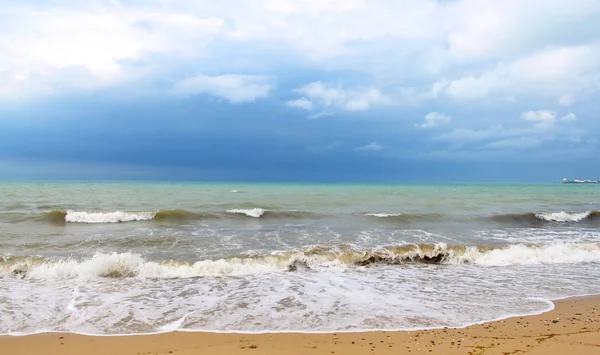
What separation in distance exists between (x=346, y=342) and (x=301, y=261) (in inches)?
238

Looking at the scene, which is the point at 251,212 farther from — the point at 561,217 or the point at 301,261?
the point at 561,217

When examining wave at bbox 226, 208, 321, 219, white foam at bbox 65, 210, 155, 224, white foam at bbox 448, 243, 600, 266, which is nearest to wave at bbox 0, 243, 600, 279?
white foam at bbox 448, 243, 600, 266

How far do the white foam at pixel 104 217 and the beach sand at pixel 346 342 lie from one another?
54.2 ft

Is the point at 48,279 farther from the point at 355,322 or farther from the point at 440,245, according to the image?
the point at 440,245

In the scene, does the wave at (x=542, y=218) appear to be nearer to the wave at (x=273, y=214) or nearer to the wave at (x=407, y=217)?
the wave at (x=407, y=217)

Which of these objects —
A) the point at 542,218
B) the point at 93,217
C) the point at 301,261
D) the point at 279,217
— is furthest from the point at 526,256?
the point at 93,217

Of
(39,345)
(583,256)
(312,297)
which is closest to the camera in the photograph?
(39,345)

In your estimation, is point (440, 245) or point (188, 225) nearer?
point (440, 245)

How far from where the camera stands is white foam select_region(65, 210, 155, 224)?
21047mm

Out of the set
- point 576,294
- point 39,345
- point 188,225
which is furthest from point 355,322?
point 188,225

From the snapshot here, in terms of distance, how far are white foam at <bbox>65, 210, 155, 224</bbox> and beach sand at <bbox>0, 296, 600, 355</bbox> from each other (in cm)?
1653

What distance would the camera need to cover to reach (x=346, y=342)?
5.61m

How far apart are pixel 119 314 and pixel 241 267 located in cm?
426

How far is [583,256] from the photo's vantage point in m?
13.2
